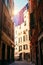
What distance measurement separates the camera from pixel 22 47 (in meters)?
54.8

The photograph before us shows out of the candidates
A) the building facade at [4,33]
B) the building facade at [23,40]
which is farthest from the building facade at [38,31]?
the building facade at [23,40]

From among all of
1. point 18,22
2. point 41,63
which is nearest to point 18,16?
point 18,22

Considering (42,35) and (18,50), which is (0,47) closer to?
(42,35)

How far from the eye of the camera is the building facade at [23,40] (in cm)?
5232

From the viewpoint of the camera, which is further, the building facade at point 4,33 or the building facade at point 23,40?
the building facade at point 23,40

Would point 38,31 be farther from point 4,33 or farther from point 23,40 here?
point 23,40

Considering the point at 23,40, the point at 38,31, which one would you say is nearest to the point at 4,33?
the point at 38,31

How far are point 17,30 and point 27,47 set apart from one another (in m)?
10.7

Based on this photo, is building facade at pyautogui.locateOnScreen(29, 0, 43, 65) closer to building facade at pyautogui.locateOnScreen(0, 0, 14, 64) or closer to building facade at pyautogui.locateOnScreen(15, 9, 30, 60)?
building facade at pyautogui.locateOnScreen(0, 0, 14, 64)

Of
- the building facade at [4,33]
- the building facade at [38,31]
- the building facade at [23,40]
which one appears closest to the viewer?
the building facade at [38,31]

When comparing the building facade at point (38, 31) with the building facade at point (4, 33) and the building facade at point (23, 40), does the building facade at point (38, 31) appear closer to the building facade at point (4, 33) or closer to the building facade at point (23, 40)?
the building facade at point (4, 33)

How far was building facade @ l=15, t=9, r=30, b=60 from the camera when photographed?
5232cm

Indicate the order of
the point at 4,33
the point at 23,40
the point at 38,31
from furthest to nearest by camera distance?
the point at 23,40, the point at 4,33, the point at 38,31

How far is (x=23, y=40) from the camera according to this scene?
54719 mm
